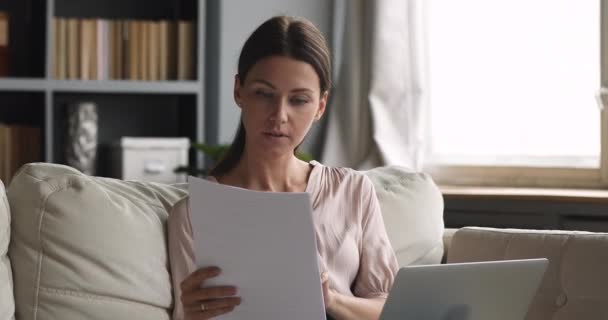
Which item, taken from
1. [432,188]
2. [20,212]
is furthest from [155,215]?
[432,188]

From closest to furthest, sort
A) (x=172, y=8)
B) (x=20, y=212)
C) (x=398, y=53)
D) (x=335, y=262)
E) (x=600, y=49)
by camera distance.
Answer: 1. (x=20, y=212)
2. (x=335, y=262)
3. (x=600, y=49)
4. (x=398, y=53)
5. (x=172, y=8)

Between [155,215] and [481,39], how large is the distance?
2.23 metres

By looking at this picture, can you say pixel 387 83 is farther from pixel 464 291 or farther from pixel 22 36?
pixel 464 291

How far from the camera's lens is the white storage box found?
3.64 meters

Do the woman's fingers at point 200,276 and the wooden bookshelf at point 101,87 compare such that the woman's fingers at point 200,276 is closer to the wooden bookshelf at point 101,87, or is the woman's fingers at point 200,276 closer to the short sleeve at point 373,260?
the short sleeve at point 373,260

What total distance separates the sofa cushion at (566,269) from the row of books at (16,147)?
84.3 inches

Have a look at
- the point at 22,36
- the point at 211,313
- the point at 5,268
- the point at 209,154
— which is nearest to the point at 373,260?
the point at 211,313

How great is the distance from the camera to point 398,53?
375cm

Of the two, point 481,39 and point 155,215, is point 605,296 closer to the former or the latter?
point 155,215

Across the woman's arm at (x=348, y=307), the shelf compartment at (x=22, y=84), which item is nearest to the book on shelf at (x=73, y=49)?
the shelf compartment at (x=22, y=84)

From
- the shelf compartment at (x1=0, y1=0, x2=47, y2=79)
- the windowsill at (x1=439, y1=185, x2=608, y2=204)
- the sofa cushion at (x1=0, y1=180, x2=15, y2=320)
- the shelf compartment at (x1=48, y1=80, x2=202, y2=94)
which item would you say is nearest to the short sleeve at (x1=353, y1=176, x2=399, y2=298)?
the sofa cushion at (x1=0, y1=180, x2=15, y2=320)

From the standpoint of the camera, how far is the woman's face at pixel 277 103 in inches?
69.2

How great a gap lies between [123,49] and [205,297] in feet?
7.86

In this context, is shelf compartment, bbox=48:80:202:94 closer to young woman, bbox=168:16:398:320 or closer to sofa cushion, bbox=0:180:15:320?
young woman, bbox=168:16:398:320
